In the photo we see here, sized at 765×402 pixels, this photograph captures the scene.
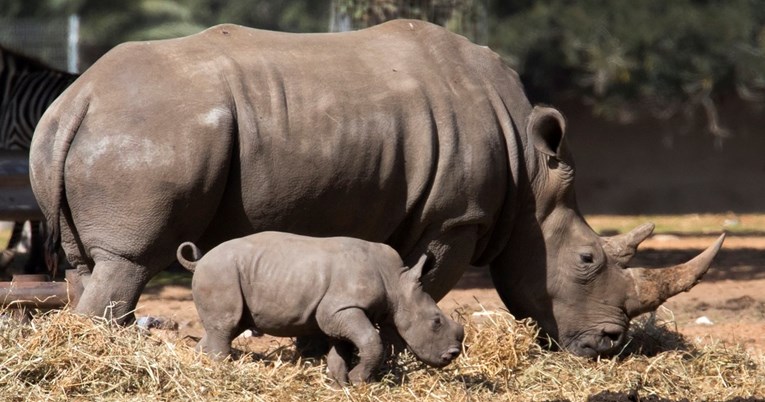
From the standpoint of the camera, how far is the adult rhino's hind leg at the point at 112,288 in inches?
237

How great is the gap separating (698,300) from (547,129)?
11.0 feet

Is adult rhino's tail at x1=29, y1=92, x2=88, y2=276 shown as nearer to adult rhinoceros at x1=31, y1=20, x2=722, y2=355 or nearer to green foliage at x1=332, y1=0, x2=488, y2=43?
adult rhinoceros at x1=31, y1=20, x2=722, y2=355

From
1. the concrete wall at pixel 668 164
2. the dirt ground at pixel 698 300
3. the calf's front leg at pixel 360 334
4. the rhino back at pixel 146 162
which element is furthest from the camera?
the concrete wall at pixel 668 164

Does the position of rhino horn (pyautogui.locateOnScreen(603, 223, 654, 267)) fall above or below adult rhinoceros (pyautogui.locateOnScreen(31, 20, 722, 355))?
below

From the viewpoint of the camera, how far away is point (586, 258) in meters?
7.14

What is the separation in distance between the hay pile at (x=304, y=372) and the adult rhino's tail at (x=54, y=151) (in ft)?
1.66

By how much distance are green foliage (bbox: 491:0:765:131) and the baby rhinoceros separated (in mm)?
13985

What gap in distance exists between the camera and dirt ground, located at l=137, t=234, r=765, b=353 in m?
8.25

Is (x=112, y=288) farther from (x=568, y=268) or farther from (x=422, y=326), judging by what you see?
(x=568, y=268)

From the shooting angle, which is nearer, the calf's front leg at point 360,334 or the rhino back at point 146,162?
the calf's front leg at point 360,334

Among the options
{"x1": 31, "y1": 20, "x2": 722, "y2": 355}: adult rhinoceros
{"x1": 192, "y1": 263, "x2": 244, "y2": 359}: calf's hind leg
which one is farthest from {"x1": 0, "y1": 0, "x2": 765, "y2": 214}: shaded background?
{"x1": 192, "y1": 263, "x2": 244, "y2": 359}: calf's hind leg

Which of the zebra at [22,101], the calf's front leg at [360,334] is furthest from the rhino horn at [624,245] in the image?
the zebra at [22,101]

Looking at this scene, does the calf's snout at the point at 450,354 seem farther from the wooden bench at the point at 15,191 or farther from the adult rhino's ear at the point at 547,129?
the wooden bench at the point at 15,191

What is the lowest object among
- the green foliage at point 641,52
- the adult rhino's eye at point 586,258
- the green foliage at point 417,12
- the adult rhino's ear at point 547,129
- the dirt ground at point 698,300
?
the green foliage at point 641,52
